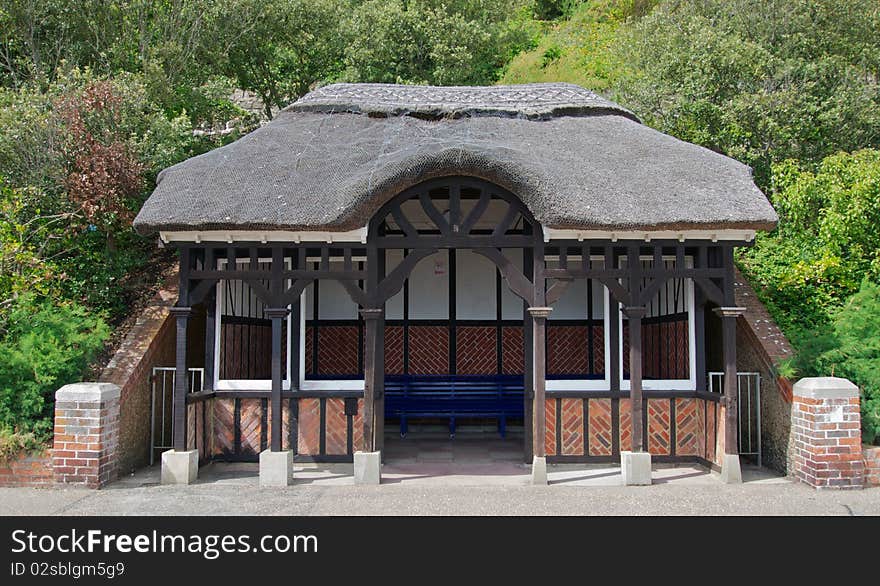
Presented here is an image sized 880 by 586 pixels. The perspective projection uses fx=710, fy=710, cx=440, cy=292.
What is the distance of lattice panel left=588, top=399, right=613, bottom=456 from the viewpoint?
29.0 feet

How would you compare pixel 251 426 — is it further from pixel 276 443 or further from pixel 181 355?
pixel 181 355

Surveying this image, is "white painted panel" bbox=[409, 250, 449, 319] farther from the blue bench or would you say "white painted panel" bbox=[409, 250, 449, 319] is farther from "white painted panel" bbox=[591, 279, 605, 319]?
"white painted panel" bbox=[591, 279, 605, 319]

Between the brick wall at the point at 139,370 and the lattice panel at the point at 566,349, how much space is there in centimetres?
558

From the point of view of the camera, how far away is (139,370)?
8.70 m

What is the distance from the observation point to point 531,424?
8.70 meters

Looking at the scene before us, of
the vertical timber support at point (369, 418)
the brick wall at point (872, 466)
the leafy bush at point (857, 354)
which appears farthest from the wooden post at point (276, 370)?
the brick wall at point (872, 466)

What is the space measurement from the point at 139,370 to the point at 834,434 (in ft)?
26.0

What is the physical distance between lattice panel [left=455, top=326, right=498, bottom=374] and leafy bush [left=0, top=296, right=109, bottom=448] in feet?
17.1

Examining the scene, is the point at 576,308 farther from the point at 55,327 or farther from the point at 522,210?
the point at 55,327

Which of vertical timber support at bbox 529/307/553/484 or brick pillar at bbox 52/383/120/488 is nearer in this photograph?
brick pillar at bbox 52/383/120/488

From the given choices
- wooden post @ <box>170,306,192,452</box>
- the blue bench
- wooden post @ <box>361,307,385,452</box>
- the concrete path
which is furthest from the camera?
the blue bench

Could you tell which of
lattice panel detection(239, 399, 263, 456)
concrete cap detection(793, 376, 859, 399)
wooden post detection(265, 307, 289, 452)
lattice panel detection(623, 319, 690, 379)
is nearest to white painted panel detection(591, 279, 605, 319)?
lattice panel detection(623, 319, 690, 379)

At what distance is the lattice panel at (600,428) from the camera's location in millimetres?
8828
